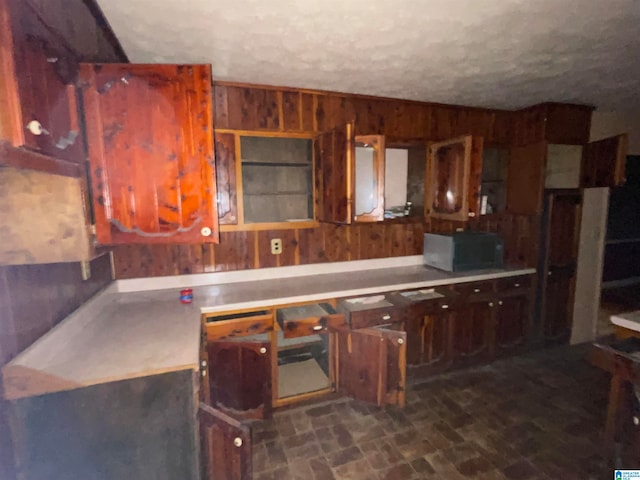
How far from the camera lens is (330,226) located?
8.93 ft

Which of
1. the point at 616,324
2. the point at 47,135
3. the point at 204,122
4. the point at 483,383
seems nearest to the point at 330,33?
the point at 204,122

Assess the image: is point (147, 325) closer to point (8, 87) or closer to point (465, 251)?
point (8, 87)

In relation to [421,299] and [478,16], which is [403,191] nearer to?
[421,299]

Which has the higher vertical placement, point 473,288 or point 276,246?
point 276,246

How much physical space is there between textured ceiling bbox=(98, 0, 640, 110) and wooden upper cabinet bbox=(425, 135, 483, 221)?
0.47 meters

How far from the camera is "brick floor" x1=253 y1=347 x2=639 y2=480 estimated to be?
5.82ft

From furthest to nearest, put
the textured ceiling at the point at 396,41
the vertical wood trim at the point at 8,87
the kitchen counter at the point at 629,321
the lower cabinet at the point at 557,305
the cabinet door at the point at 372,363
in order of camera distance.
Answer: the lower cabinet at the point at 557,305 → the cabinet door at the point at 372,363 → the kitchen counter at the point at 629,321 → the textured ceiling at the point at 396,41 → the vertical wood trim at the point at 8,87

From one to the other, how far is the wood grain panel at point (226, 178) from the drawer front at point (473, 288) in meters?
1.93

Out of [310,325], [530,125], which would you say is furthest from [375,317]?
[530,125]

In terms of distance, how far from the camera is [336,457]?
6.13 feet

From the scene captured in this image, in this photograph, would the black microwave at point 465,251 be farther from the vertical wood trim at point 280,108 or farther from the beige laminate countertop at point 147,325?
the vertical wood trim at point 280,108

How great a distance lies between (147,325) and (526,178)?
3311 mm

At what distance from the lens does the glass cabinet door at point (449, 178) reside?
8.06 feet

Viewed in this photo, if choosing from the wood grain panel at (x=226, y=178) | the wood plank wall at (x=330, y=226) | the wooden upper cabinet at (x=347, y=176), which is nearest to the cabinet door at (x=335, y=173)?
the wooden upper cabinet at (x=347, y=176)
